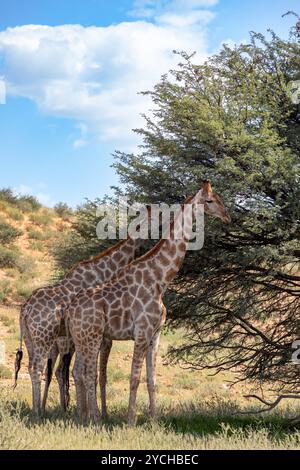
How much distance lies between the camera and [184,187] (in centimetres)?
1032

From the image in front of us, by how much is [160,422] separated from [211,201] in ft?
9.85

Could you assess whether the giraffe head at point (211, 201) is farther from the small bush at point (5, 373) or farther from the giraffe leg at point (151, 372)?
the small bush at point (5, 373)

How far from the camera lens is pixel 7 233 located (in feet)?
108

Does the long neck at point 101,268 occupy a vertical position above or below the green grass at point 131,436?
above

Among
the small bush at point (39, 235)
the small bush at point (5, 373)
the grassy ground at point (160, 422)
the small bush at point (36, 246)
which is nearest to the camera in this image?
the grassy ground at point (160, 422)

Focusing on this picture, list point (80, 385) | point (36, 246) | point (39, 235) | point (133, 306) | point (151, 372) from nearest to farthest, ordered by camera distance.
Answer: point (133, 306) → point (151, 372) → point (80, 385) → point (36, 246) → point (39, 235)

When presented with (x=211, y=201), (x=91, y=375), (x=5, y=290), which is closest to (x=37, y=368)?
(x=91, y=375)

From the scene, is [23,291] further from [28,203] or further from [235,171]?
[235,171]

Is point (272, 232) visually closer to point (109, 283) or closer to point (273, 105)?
point (273, 105)

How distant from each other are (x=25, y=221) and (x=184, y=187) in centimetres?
2808

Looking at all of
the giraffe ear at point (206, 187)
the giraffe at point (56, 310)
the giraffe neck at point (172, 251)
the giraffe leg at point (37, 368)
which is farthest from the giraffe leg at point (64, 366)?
the giraffe ear at point (206, 187)

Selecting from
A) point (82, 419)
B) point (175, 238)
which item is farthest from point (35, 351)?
point (175, 238)

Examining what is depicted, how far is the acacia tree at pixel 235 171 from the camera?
981cm

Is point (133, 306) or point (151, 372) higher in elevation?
point (133, 306)
